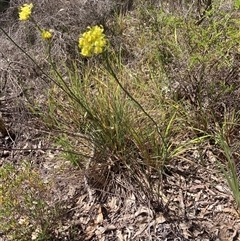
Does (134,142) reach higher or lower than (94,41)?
lower

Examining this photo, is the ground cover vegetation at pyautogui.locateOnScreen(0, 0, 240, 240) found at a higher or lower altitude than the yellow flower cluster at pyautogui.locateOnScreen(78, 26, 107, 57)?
lower

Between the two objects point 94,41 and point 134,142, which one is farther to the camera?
point 134,142

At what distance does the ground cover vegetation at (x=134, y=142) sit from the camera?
2.10 meters

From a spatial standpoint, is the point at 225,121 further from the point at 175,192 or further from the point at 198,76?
the point at 175,192

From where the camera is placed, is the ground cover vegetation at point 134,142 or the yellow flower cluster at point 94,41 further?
the ground cover vegetation at point 134,142

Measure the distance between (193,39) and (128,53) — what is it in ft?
2.90

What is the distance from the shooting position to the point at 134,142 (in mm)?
2320

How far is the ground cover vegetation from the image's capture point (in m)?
2.10

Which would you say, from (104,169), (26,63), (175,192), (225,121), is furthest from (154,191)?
(26,63)

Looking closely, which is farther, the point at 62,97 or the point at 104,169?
the point at 62,97

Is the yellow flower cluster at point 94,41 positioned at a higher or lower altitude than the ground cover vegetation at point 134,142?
higher

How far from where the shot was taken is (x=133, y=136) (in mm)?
2291

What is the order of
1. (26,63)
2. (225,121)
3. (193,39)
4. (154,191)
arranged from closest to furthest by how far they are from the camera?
(154,191) → (225,121) → (193,39) → (26,63)

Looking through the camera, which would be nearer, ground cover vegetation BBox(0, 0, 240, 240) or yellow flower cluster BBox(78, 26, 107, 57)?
yellow flower cluster BBox(78, 26, 107, 57)
